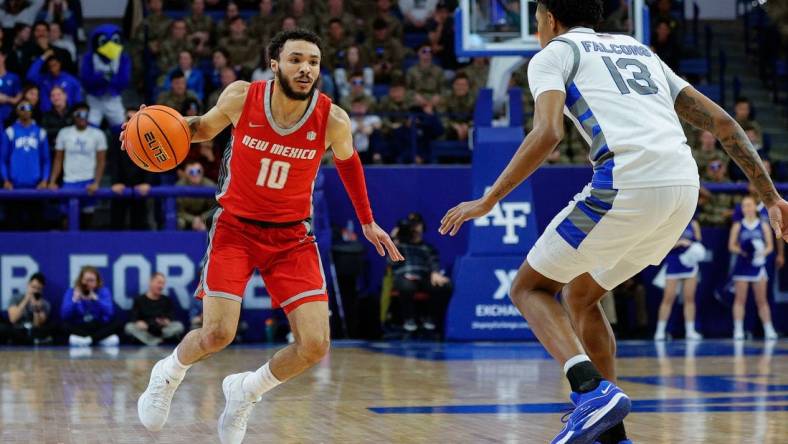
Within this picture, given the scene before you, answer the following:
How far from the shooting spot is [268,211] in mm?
6391

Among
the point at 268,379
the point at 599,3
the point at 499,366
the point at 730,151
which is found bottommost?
the point at 499,366

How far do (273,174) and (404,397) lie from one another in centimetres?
283

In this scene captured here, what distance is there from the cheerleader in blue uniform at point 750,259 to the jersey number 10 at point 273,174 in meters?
10.2

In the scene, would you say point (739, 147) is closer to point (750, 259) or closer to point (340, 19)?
point (750, 259)

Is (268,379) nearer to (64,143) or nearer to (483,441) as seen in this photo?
(483,441)

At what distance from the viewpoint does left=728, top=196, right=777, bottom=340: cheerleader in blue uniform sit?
50.5ft

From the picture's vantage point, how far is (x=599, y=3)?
18.5 feet

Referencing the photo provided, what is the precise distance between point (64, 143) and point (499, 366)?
21.0 feet

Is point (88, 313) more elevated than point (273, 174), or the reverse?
point (273, 174)

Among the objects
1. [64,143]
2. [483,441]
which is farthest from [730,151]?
[64,143]

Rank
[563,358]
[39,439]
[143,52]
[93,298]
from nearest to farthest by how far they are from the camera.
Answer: [563,358]
[39,439]
[93,298]
[143,52]

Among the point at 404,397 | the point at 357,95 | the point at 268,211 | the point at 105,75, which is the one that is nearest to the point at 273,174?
the point at 268,211

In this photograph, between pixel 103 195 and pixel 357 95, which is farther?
pixel 357 95

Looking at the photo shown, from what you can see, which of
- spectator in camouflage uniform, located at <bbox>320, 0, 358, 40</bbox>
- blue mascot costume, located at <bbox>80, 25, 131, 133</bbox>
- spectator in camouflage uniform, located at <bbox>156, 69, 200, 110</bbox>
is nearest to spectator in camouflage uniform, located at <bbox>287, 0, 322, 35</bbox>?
spectator in camouflage uniform, located at <bbox>320, 0, 358, 40</bbox>
